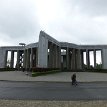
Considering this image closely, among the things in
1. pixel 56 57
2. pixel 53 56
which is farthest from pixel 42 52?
pixel 56 57

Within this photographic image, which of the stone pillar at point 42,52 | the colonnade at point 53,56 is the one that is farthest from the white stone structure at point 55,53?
the stone pillar at point 42,52

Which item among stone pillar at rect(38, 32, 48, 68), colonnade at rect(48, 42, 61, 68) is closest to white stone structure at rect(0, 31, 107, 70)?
Answer: colonnade at rect(48, 42, 61, 68)

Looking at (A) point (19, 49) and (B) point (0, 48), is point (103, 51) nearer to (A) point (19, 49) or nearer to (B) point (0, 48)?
(A) point (19, 49)

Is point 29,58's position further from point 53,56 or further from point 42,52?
point 42,52

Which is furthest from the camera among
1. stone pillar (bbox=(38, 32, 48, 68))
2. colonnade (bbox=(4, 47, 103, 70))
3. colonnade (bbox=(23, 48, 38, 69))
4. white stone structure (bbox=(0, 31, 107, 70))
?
colonnade (bbox=(23, 48, 38, 69))

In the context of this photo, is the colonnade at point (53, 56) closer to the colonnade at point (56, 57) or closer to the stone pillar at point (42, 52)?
the colonnade at point (56, 57)

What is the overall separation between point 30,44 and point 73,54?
15.6m

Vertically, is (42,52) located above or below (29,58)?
below

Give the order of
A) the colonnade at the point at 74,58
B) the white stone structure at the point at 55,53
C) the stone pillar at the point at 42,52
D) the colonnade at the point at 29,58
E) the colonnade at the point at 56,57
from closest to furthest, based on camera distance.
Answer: the stone pillar at the point at 42,52, the white stone structure at the point at 55,53, the colonnade at the point at 56,57, the colonnade at the point at 29,58, the colonnade at the point at 74,58

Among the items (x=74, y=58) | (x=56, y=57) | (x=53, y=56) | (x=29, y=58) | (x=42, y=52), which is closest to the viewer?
(x=42, y=52)

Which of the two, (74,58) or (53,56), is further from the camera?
(74,58)

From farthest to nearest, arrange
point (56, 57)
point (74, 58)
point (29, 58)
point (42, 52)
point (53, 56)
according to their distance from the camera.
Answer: point (29, 58) < point (74, 58) < point (56, 57) < point (53, 56) < point (42, 52)

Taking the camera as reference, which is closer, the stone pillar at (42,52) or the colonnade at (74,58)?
the stone pillar at (42,52)

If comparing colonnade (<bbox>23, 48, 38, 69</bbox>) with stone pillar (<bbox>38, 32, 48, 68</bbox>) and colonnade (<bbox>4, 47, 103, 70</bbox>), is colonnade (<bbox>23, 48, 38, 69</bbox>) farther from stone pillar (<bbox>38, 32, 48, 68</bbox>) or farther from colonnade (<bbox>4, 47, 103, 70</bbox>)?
stone pillar (<bbox>38, 32, 48, 68</bbox>)
